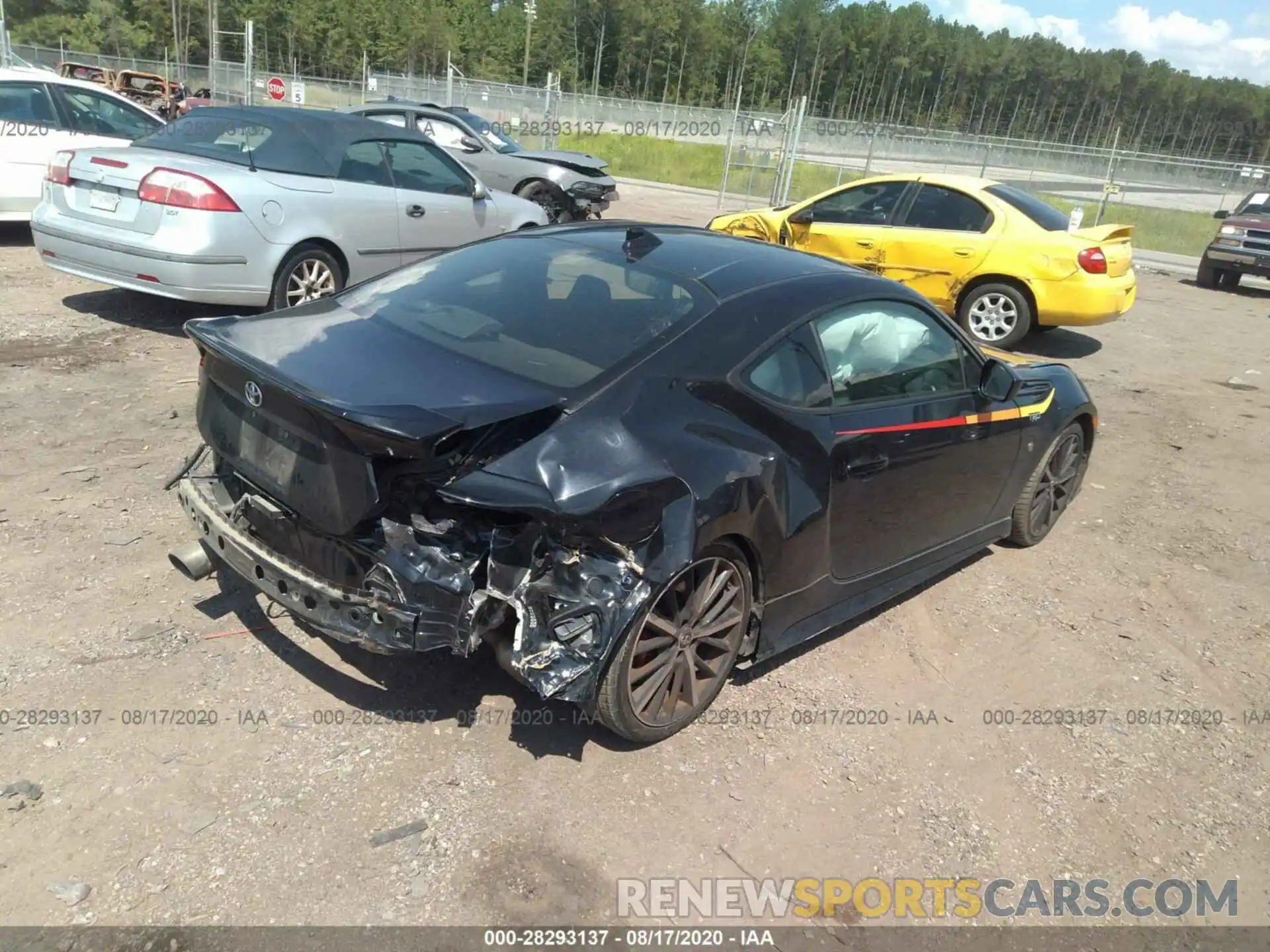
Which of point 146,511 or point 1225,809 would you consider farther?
point 146,511

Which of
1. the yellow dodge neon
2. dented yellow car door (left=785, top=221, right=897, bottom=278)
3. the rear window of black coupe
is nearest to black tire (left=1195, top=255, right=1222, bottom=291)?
the yellow dodge neon

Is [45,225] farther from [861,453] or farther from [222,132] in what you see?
[861,453]

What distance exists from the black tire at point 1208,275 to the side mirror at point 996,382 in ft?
48.7

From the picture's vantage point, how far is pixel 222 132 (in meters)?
7.11

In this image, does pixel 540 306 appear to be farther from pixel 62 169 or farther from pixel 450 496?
pixel 62 169

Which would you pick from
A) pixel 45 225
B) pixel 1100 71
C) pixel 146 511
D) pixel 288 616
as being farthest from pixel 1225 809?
pixel 1100 71

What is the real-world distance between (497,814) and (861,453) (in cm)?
183

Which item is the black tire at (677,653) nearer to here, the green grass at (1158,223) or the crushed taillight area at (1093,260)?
the crushed taillight area at (1093,260)

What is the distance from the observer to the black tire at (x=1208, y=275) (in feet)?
53.7

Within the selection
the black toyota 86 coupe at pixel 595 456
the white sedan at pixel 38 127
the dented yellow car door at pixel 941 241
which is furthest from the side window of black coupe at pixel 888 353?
the white sedan at pixel 38 127

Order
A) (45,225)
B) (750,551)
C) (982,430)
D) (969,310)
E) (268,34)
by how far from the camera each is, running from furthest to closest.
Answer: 1. (268,34)
2. (969,310)
3. (45,225)
4. (982,430)
5. (750,551)

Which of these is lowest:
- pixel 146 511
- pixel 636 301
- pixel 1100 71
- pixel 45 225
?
pixel 146 511

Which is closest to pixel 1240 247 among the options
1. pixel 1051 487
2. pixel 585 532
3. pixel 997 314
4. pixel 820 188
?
pixel 997 314

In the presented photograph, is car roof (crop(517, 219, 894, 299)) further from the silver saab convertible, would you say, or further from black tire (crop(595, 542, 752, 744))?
the silver saab convertible
